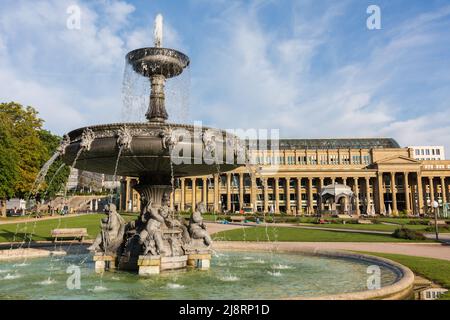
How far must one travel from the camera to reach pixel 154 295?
26.5 feet

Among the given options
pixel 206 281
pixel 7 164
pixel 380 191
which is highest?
pixel 7 164

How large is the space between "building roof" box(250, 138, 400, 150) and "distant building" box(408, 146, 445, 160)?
2310 centimetres

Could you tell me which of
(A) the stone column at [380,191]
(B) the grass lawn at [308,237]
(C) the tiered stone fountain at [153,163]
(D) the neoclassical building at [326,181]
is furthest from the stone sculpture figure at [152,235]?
(A) the stone column at [380,191]

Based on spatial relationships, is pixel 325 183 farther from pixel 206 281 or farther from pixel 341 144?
pixel 206 281

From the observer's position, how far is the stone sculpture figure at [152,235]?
1066cm

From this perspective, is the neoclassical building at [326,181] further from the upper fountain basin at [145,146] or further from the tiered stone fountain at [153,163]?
the upper fountain basin at [145,146]

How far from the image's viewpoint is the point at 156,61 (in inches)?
498

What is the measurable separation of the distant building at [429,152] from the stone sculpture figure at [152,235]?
142564 mm

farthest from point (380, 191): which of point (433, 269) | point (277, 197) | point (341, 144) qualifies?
point (433, 269)

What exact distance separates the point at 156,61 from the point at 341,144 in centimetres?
11430

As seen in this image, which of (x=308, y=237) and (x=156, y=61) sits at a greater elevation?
(x=156, y=61)

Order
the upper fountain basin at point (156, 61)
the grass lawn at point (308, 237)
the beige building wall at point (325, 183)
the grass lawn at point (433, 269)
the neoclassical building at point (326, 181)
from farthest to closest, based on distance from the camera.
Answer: the neoclassical building at point (326, 181)
the beige building wall at point (325, 183)
the grass lawn at point (308, 237)
the upper fountain basin at point (156, 61)
the grass lawn at point (433, 269)
